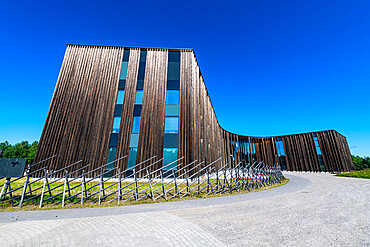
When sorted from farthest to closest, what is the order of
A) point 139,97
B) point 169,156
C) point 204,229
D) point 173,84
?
1. point 173,84
2. point 139,97
3. point 169,156
4. point 204,229

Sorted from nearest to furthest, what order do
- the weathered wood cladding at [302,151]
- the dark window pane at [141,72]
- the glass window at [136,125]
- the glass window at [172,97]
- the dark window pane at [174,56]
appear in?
the glass window at [136,125] → the glass window at [172,97] → the dark window pane at [141,72] → the dark window pane at [174,56] → the weathered wood cladding at [302,151]

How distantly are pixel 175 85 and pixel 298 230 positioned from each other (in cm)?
1508

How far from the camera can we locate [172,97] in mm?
16422

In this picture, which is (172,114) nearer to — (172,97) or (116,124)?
(172,97)

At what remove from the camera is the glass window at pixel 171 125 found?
→ 50.2 feet

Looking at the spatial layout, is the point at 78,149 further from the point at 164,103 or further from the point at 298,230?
the point at 298,230

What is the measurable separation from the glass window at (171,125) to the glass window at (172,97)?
1788 mm

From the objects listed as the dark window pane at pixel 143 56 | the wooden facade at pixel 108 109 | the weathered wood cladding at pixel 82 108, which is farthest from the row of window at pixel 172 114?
the weathered wood cladding at pixel 82 108

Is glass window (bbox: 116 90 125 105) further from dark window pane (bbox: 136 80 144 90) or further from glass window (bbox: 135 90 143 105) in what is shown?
dark window pane (bbox: 136 80 144 90)

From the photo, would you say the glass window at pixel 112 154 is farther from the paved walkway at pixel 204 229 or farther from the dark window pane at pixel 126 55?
the dark window pane at pixel 126 55

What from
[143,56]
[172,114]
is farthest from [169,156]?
[143,56]

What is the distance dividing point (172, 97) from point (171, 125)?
3.14m

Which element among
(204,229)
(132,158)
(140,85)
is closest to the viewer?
(204,229)

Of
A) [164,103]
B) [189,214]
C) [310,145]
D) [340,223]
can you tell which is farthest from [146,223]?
[310,145]
